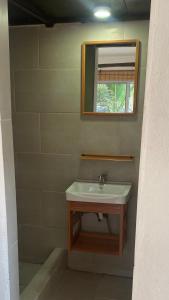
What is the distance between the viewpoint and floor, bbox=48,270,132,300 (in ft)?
7.34

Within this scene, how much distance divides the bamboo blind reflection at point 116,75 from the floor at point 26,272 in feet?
6.22

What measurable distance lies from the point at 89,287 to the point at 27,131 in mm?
1491

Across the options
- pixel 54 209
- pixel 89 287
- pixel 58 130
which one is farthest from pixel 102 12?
pixel 89 287

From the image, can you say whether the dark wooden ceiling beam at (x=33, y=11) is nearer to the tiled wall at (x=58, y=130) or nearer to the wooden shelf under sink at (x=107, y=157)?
the tiled wall at (x=58, y=130)

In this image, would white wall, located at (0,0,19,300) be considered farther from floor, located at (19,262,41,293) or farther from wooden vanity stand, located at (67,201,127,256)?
floor, located at (19,262,41,293)

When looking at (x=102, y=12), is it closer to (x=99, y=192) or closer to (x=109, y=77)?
(x=109, y=77)

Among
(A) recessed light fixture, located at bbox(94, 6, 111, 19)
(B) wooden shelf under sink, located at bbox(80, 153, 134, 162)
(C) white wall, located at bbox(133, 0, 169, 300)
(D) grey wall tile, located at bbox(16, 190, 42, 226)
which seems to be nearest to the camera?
(C) white wall, located at bbox(133, 0, 169, 300)

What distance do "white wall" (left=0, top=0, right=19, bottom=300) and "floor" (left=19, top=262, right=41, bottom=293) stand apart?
1.18m

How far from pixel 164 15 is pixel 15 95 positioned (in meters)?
1.92

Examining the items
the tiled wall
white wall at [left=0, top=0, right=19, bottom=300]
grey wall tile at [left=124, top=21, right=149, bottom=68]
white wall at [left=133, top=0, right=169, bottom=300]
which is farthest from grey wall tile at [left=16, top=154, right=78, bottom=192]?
white wall at [left=133, top=0, right=169, bottom=300]

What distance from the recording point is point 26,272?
2.60 meters

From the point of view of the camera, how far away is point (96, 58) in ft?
7.48

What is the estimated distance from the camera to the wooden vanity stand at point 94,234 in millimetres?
2162

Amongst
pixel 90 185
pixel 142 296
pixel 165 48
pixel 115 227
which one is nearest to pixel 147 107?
pixel 165 48
